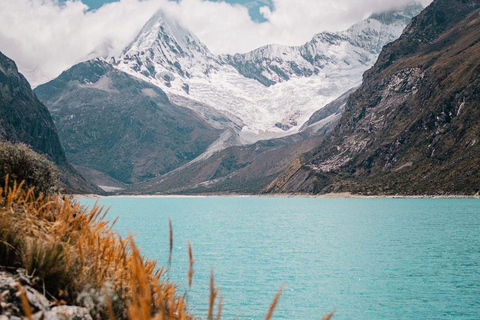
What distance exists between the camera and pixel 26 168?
50.5 feet

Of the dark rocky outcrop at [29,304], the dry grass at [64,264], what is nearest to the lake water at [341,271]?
the dry grass at [64,264]

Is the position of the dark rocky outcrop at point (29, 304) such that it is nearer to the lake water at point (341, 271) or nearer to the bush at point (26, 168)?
the bush at point (26, 168)

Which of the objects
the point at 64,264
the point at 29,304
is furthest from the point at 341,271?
the point at 29,304

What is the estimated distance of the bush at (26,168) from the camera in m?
14.3

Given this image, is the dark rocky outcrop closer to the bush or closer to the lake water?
the bush

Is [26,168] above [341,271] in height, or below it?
above

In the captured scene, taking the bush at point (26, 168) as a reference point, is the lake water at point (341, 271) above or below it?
below

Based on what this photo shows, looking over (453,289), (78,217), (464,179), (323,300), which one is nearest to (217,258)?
(323,300)

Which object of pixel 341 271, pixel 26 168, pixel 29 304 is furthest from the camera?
pixel 341 271

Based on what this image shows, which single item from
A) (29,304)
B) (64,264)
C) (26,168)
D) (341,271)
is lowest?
(341,271)

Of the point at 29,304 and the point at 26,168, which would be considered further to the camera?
the point at 26,168

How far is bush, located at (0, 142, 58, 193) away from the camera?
14286 mm

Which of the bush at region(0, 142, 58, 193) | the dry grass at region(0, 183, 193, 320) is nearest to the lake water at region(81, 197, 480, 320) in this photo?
the bush at region(0, 142, 58, 193)

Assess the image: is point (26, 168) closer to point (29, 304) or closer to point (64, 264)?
point (64, 264)
